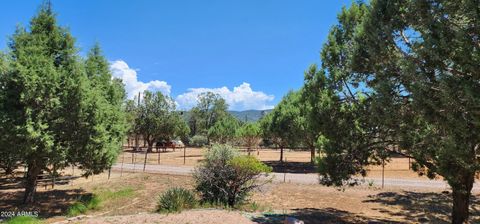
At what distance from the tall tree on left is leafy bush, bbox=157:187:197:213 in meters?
4.68

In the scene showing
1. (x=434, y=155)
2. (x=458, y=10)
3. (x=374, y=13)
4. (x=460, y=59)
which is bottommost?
(x=434, y=155)

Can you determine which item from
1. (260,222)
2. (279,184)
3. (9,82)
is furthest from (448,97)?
(279,184)

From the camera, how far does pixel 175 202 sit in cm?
1223

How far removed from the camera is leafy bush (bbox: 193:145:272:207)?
1402cm

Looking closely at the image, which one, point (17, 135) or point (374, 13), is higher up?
point (374, 13)

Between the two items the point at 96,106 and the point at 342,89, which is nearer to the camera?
the point at 342,89

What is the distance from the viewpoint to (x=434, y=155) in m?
10.5

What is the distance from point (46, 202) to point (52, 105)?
5146mm

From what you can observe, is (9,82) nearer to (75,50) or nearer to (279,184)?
(75,50)

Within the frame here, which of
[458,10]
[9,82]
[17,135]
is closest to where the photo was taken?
[458,10]

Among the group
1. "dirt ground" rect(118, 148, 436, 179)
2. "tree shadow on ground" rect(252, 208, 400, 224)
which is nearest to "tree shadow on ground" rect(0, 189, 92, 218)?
"dirt ground" rect(118, 148, 436, 179)

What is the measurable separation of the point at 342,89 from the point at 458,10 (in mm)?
6169

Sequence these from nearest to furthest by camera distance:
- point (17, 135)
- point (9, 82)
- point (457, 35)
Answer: point (457, 35) < point (17, 135) < point (9, 82)

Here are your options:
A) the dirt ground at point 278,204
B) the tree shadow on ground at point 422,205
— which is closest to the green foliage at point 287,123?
the dirt ground at point 278,204
